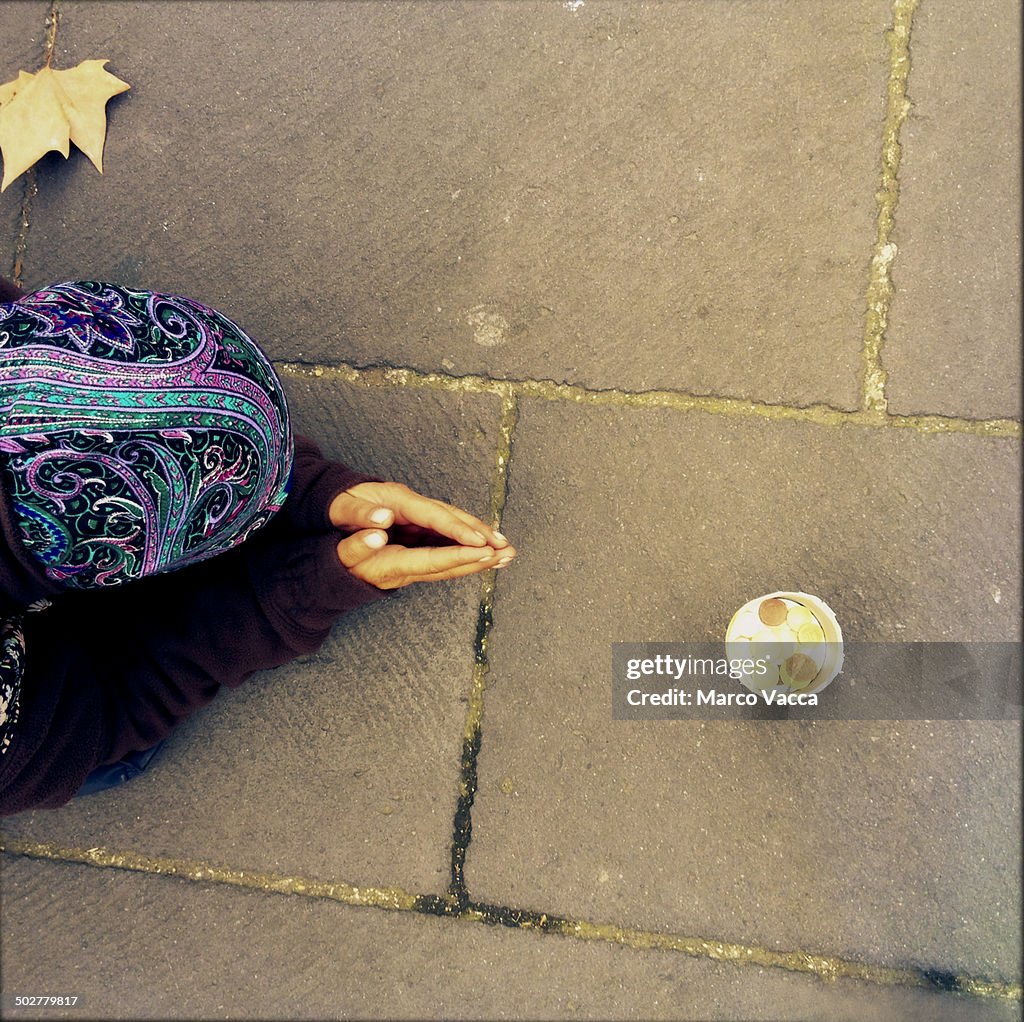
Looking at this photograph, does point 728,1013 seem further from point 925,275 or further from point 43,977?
point 925,275

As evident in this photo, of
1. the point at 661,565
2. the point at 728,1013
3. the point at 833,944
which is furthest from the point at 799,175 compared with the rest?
the point at 728,1013

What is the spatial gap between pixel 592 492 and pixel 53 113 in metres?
1.62

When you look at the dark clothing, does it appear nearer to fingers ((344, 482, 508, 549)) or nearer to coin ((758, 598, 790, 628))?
fingers ((344, 482, 508, 549))

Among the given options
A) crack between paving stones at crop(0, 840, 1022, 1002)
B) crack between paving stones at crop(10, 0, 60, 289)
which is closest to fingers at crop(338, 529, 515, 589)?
crack between paving stones at crop(0, 840, 1022, 1002)

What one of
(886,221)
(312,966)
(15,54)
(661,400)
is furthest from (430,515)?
(15,54)

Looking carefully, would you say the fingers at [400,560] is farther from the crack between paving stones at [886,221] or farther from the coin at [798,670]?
the crack between paving stones at [886,221]

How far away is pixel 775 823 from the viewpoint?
1722 mm

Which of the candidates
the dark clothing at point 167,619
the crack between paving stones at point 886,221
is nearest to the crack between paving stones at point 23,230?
the dark clothing at point 167,619

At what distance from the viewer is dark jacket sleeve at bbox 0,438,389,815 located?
1.45 meters

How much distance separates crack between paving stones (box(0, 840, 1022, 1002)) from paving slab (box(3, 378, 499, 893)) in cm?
3

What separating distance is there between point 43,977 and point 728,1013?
152 cm

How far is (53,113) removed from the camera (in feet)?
6.34

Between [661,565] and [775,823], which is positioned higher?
[661,565]

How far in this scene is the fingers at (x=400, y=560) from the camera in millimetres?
1430
